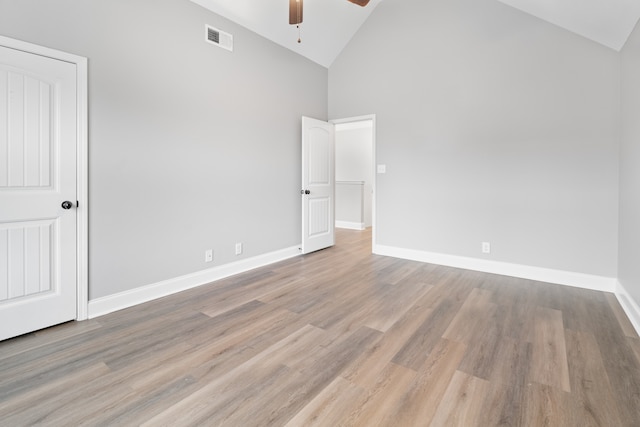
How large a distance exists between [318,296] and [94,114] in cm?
248

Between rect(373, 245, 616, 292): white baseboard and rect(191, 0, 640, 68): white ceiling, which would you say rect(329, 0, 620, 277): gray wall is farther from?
rect(191, 0, 640, 68): white ceiling

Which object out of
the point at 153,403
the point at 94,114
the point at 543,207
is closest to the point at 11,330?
the point at 153,403

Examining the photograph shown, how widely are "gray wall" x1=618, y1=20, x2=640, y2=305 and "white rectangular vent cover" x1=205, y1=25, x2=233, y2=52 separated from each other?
12.1 ft

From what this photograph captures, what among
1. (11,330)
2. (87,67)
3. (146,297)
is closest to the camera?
(11,330)

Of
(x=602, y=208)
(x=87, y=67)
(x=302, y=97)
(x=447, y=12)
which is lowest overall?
(x=602, y=208)

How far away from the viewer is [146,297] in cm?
298

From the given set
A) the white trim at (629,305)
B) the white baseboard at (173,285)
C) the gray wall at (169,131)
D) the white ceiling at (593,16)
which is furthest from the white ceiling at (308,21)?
the white trim at (629,305)

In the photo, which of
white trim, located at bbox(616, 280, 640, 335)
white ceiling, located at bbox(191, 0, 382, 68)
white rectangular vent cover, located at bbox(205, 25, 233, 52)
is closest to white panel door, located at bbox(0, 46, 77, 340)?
white rectangular vent cover, located at bbox(205, 25, 233, 52)

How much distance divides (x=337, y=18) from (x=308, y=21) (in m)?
0.49

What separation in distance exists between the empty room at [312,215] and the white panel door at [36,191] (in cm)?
1

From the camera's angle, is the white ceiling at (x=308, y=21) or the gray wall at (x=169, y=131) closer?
the gray wall at (x=169, y=131)

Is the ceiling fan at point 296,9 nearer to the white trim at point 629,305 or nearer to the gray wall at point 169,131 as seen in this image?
the gray wall at point 169,131

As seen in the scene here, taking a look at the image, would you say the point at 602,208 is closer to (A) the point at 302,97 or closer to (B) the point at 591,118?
(B) the point at 591,118

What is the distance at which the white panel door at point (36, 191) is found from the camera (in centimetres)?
221
